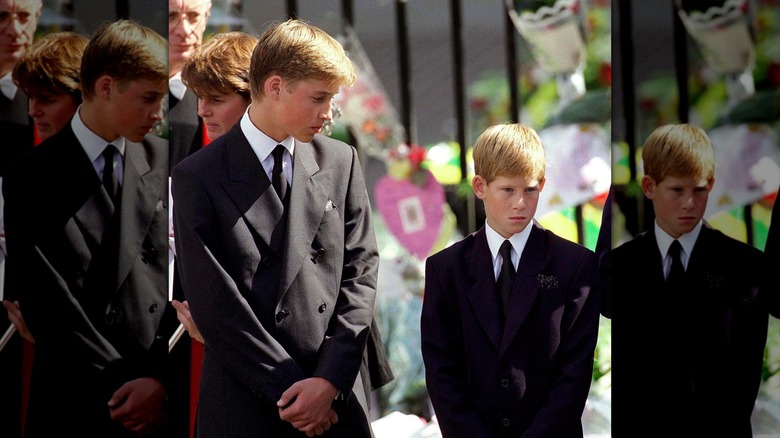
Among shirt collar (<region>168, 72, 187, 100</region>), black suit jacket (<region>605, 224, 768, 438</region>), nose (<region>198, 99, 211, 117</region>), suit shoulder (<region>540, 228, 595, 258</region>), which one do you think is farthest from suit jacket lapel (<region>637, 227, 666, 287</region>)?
shirt collar (<region>168, 72, 187, 100</region>)

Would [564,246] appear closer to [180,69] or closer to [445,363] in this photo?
[445,363]

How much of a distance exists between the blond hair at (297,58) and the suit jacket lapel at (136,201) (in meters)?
0.83

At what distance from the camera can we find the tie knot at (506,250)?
3.21 metres

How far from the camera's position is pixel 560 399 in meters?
3.06

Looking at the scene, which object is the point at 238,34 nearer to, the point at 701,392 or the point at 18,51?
the point at 18,51

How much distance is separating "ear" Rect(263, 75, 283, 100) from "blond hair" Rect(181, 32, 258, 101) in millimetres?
266

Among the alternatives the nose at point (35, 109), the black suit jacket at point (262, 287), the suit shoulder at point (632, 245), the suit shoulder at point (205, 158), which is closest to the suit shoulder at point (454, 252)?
the black suit jacket at point (262, 287)

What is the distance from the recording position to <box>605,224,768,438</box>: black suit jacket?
338 centimetres

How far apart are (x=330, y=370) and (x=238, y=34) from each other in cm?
123

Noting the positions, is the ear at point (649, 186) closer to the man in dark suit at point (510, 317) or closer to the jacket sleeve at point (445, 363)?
the man in dark suit at point (510, 317)

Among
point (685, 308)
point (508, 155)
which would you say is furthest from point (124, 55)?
point (685, 308)

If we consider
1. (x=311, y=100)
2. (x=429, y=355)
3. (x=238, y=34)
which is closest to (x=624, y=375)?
(x=429, y=355)

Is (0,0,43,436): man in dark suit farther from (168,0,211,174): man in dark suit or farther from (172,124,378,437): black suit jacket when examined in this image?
(172,124,378,437): black suit jacket

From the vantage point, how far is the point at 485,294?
10.4 feet
